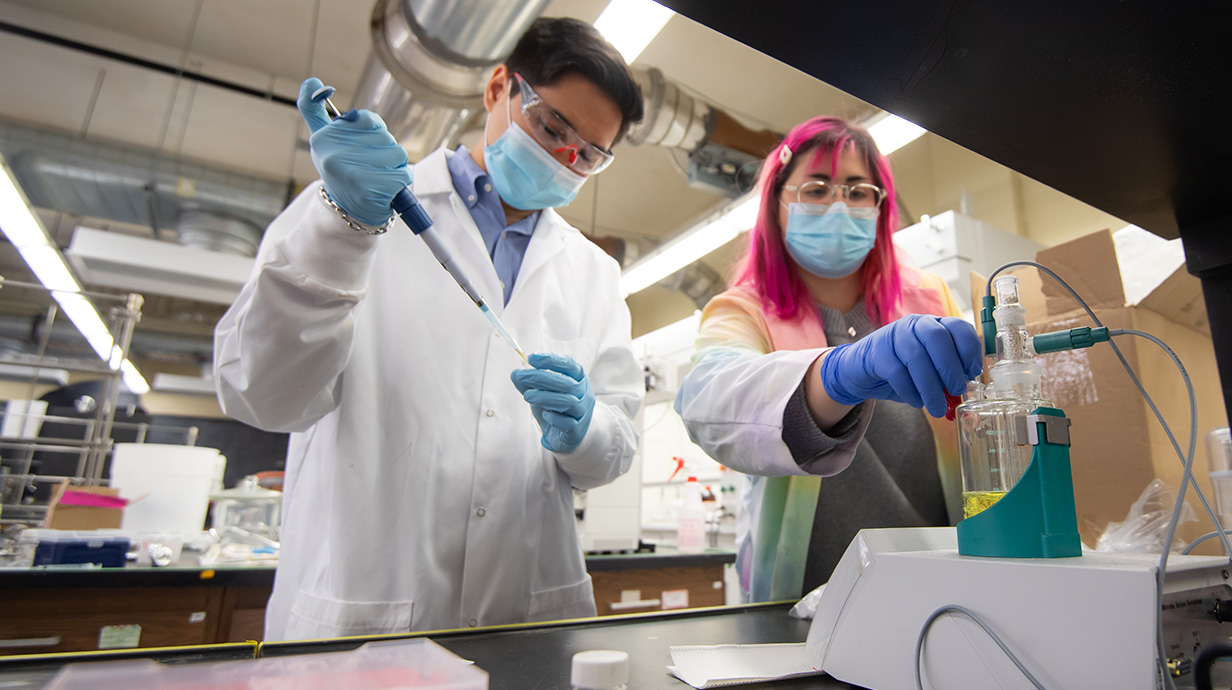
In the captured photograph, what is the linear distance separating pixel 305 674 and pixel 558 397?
0.57m

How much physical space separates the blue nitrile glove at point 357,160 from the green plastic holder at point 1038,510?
82 centimetres

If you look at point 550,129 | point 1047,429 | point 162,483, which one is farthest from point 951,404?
point 162,483

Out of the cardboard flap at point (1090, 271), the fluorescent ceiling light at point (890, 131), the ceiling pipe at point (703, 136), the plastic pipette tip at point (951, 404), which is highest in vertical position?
the ceiling pipe at point (703, 136)

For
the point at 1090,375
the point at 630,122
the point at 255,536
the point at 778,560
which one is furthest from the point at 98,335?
the point at 1090,375

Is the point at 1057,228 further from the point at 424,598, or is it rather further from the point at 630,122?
the point at 424,598

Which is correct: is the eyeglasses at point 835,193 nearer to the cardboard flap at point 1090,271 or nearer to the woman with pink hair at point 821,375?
the woman with pink hair at point 821,375

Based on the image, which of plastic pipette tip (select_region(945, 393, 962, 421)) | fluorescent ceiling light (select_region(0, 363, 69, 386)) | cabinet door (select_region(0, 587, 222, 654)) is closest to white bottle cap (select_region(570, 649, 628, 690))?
plastic pipette tip (select_region(945, 393, 962, 421))

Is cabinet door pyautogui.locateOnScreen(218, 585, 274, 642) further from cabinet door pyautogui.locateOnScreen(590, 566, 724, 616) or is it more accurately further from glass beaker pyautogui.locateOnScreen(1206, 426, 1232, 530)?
glass beaker pyautogui.locateOnScreen(1206, 426, 1232, 530)

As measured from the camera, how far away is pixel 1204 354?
124 centimetres

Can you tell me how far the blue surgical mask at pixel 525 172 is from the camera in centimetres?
128

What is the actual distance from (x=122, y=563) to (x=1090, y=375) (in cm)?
225

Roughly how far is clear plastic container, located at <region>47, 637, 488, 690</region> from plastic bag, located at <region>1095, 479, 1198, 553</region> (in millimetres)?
848

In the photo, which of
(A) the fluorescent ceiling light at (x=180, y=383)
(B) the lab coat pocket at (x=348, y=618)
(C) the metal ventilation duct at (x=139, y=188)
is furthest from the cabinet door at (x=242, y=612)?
(A) the fluorescent ceiling light at (x=180, y=383)

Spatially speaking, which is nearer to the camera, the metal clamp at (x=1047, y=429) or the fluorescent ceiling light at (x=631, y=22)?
the metal clamp at (x=1047, y=429)
